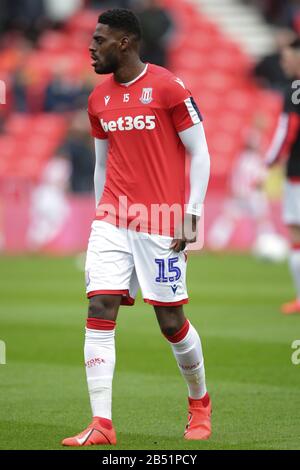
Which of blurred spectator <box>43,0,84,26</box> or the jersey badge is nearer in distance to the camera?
the jersey badge

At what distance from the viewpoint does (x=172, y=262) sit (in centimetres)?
750

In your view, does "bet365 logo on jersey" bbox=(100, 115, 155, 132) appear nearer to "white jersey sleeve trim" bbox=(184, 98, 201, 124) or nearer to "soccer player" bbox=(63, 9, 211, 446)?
"soccer player" bbox=(63, 9, 211, 446)

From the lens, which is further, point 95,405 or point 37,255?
point 37,255

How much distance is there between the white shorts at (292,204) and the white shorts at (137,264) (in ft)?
21.5

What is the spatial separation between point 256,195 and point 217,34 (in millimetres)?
9234

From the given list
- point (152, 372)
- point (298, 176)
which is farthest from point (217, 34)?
point (152, 372)

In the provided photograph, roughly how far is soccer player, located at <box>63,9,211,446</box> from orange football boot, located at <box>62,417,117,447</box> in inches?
18.4

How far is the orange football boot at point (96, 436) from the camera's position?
7.07m

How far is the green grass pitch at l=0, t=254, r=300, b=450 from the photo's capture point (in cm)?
756

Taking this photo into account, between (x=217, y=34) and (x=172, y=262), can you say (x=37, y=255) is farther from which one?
(x=172, y=262)

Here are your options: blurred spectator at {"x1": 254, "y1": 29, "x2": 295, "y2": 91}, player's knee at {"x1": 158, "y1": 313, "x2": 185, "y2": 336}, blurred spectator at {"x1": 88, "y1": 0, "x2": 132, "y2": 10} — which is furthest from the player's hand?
blurred spectator at {"x1": 88, "y1": 0, "x2": 132, "y2": 10}

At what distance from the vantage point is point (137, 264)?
24.6 ft

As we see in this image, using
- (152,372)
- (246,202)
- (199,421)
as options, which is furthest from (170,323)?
(246,202)

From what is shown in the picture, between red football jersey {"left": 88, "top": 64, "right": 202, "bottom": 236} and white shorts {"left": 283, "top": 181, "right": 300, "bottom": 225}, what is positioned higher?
red football jersey {"left": 88, "top": 64, "right": 202, "bottom": 236}
